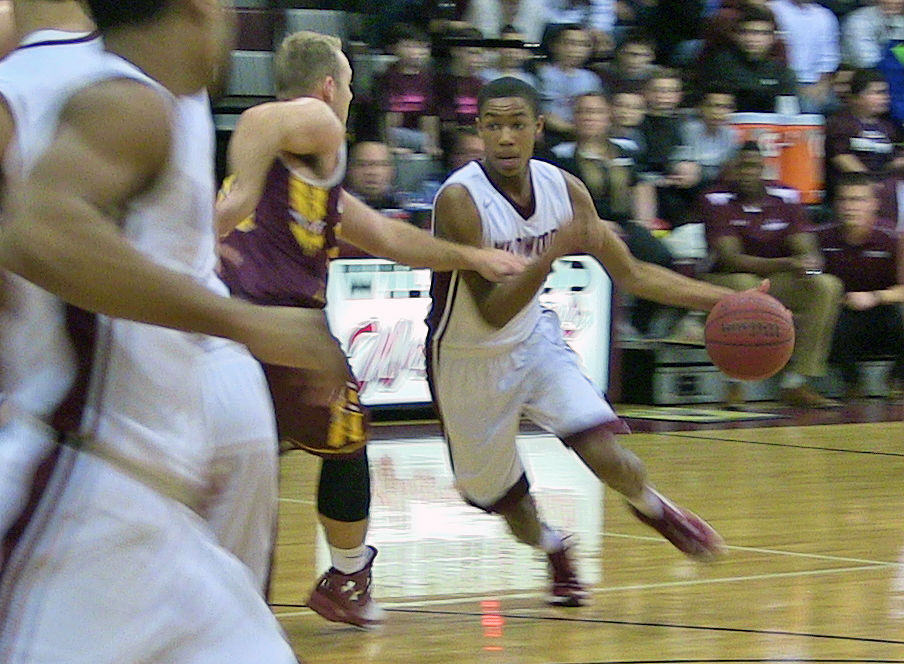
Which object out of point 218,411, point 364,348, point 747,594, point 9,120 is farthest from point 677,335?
point 9,120

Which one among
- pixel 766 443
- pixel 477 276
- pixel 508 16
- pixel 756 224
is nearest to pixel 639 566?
pixel 477 276

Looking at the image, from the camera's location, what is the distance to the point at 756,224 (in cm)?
1010

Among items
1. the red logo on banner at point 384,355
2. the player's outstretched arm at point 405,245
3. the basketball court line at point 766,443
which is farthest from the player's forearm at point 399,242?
the basketball court line at point 766,443

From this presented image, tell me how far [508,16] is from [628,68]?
2.97 feet

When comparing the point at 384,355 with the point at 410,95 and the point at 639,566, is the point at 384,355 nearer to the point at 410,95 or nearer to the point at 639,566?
the point at 410,95

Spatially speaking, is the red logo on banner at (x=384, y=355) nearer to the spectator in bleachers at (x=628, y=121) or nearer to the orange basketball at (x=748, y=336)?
the spectator in bleachers at (x=628, y=121)

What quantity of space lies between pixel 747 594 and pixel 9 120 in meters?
3.25

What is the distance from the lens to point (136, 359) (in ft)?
6.77

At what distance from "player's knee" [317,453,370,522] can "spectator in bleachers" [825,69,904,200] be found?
7.78 meters

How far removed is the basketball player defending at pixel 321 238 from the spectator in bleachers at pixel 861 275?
6.35m

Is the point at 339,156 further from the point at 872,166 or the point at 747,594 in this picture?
the point at 872,166

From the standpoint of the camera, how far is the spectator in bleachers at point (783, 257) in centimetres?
1006

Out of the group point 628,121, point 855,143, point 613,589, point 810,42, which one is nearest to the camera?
point 613,589

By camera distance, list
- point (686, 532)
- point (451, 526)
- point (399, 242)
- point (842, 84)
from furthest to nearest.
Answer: point (842, 84), point (451, 526), point (686, 532), point (399, 242)
